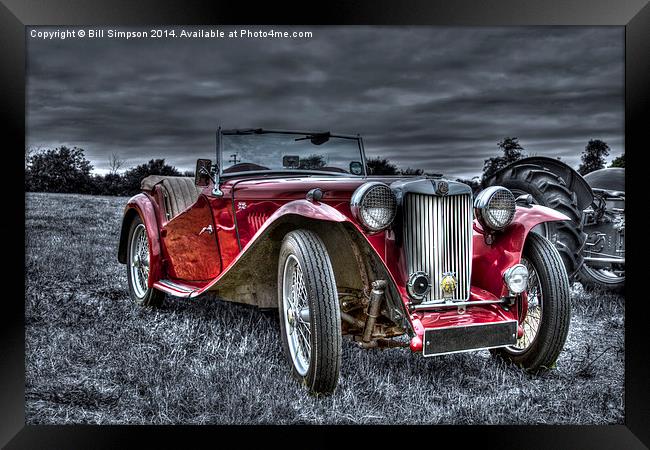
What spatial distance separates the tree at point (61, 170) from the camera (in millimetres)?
3551

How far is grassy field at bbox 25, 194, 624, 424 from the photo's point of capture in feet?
9.14

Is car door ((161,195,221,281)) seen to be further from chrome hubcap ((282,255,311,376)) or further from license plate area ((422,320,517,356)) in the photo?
license plate area ((422,320,517,356))

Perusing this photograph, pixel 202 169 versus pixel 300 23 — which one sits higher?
pixel 300 23

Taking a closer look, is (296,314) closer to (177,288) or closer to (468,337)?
(468,337)

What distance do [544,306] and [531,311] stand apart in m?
0.23

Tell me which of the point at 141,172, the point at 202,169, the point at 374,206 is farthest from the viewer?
the point at 141,172

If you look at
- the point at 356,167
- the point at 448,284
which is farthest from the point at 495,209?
the point at 356,167

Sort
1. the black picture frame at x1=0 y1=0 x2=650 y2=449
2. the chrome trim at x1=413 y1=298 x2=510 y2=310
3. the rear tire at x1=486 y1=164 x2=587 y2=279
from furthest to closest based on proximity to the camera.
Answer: the rear tire at x1=486 y1=164 x2=587 y2=279, the chrome trim at x1=413 y1=298 x2=510 y2=310, the black picture frame at x1=0 y1=0 x2=650 y2=449

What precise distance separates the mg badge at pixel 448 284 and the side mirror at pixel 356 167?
1535 mm

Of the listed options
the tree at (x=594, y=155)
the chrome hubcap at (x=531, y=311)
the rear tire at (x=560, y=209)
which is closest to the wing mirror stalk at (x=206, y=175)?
the chrome hubcap at (x=531, y=311)

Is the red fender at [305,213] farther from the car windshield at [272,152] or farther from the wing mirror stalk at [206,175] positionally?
the car windshield at [272,152]

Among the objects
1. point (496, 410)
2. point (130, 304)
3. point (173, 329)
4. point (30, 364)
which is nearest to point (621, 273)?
point (496, 410)

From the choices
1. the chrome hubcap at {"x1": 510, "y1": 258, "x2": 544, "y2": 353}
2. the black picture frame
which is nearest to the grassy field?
the black picture frame

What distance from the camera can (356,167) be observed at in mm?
4320
